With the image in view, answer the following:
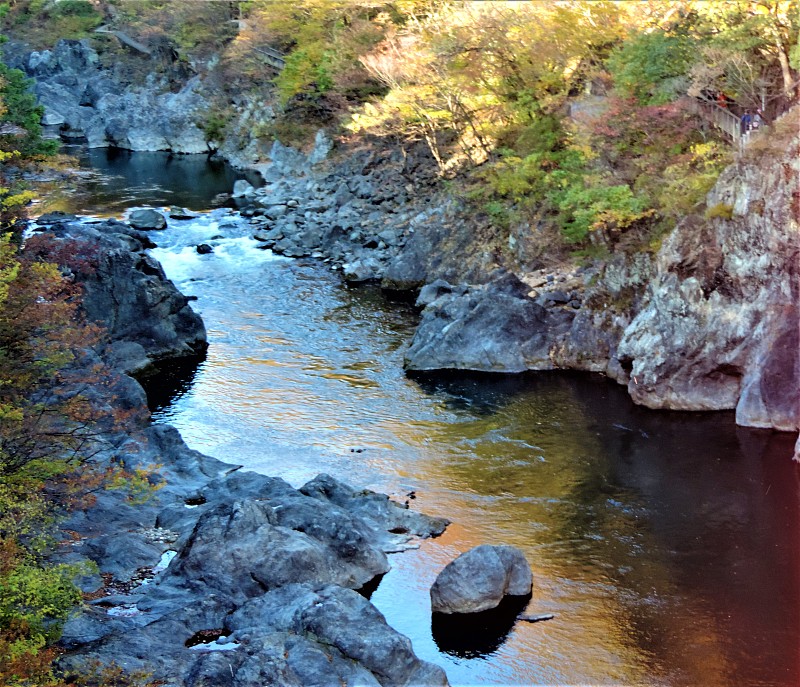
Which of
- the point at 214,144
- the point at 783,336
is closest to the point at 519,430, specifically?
the point at 783,336

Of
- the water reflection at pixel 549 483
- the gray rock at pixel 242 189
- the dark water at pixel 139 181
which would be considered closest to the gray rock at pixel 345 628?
the water reflection at pixel 549 483

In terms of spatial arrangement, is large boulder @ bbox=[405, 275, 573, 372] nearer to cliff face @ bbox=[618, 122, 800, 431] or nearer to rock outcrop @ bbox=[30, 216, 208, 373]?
cliff face @ bbox=[618, 122, 800, 431]

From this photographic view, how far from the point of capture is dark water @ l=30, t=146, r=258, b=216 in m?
50.4

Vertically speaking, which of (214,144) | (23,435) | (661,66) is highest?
(661,66)

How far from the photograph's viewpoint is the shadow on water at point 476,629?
16125 millimetres

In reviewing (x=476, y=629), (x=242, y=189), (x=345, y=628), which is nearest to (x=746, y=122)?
(x=476, y=629)

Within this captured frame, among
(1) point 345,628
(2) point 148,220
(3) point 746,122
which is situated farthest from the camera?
(2) point 148,220

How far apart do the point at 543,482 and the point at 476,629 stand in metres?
5.83

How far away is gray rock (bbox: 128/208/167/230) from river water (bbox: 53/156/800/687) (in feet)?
40.0

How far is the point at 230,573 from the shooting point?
16.8 metres

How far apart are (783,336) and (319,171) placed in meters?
32.6

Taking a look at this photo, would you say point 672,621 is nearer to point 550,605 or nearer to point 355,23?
point 550,605

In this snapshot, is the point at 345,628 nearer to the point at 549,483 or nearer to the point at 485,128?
the point at 549,483

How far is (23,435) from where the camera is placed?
15086 mm
